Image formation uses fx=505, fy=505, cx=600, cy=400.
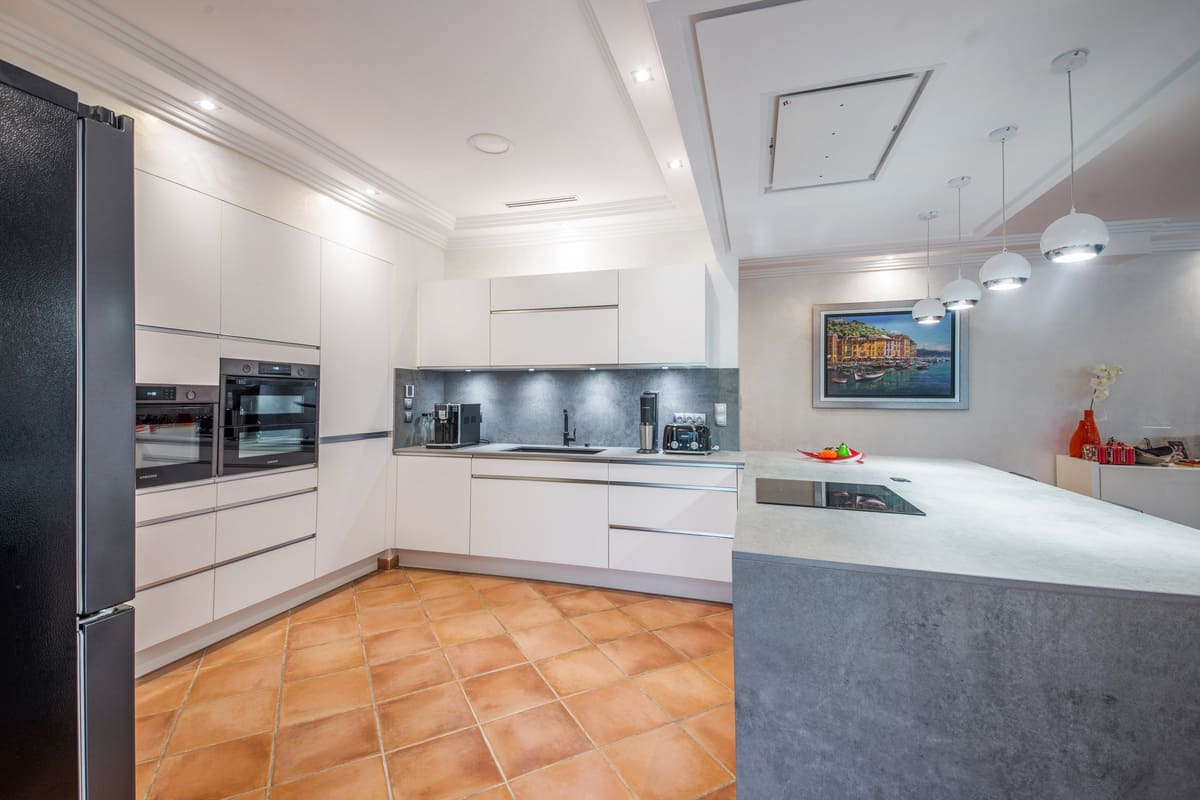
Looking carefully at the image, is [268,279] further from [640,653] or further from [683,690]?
[683,690]

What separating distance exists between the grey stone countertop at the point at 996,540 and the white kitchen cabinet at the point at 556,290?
78.7 inches

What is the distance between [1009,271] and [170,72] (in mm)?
3673

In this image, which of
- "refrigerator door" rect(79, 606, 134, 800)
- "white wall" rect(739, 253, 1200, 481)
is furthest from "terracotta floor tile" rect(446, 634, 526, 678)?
"white wall" rect(739, 253, 1200, 481)

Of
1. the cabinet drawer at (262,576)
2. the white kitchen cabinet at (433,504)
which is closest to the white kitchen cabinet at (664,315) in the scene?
the white kitchen cabinet at (433,504)

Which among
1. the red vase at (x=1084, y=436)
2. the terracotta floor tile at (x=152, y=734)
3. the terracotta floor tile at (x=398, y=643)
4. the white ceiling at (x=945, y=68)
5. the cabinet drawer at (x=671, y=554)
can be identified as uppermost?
the white ceiling at (x=945, y=68)

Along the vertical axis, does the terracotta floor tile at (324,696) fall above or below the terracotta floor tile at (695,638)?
above

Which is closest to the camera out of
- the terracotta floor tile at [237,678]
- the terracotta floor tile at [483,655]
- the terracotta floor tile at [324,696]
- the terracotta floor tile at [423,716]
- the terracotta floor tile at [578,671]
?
the terracotta floor tile at [423,716]

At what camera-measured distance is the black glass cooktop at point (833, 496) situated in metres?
1.73

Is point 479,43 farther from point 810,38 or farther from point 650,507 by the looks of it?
point 650,507

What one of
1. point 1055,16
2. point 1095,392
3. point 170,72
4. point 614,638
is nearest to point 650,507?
point 614,638

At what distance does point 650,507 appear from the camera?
10.6 ft

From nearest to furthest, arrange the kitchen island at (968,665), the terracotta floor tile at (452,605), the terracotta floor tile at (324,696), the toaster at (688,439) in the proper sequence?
the kitchen island at (968,665)
the terracotta floor tile at (324,696)
the terracotta floor tile at (452,605)
the toaster at (688,439)

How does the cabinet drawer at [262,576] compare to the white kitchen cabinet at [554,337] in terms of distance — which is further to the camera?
the white kitchen cabinet at [554,337]

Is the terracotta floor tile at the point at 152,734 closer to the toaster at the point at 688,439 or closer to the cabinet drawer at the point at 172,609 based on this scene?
the cabinet drawer at the point at 172,609
